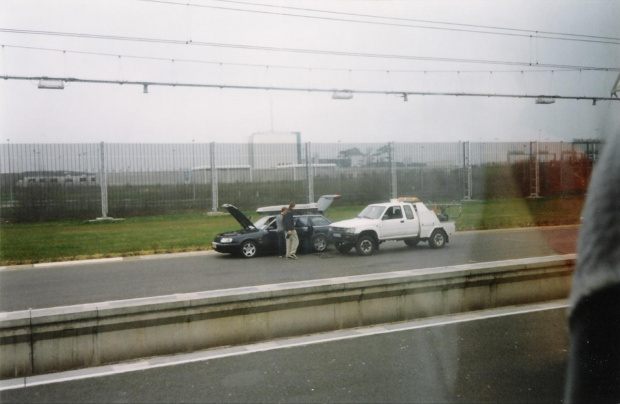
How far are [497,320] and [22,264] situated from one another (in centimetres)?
1402

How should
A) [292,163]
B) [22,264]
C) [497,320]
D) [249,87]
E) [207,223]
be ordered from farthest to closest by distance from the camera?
[292,163] → [207,223] → [249,87] → [22,264] → [497,320]

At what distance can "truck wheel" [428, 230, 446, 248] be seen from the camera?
1878 centimetres

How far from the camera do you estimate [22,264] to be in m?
17.0

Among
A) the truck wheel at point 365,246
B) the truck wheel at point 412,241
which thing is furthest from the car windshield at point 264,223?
the truck wheel at point 412,241

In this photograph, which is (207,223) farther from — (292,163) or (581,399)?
(581,399)

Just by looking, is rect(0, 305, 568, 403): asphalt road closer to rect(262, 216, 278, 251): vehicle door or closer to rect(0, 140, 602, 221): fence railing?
rect(262, 216, 278, 251): vehicle door

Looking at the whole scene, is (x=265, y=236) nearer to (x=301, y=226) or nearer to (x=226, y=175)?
(x=301, y=226)

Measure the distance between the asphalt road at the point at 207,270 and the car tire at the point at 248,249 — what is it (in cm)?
39

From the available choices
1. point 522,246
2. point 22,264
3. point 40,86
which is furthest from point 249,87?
point 522,246

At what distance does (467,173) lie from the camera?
34906 millimetres

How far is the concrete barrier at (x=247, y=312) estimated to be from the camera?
635 centimetres

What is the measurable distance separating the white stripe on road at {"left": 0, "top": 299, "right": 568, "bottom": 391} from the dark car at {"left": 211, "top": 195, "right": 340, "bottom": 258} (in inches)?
388

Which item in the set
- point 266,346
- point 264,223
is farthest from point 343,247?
point 266,346

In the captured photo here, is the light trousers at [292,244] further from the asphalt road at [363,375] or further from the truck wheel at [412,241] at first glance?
the asphalt road at [363,375]
